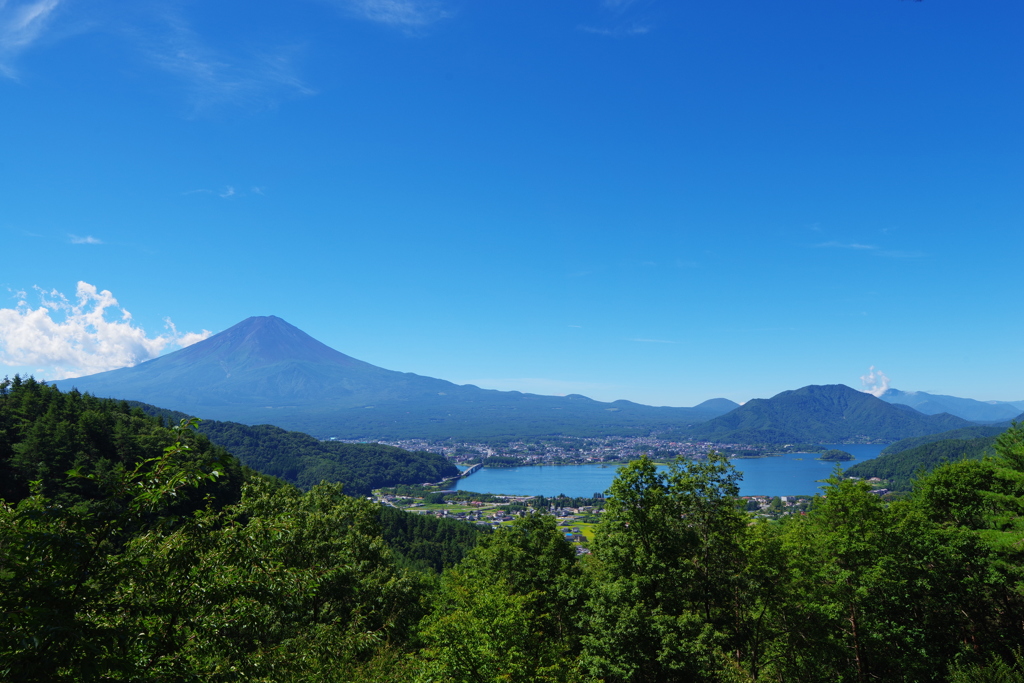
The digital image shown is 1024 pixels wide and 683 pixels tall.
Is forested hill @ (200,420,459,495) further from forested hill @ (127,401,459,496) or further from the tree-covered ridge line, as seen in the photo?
the tree-covered ridge line

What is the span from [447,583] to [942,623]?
2112 cm

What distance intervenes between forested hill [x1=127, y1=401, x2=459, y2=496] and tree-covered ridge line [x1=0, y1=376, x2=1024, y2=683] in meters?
142

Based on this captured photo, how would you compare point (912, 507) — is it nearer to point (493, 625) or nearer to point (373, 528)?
point (493, 625)

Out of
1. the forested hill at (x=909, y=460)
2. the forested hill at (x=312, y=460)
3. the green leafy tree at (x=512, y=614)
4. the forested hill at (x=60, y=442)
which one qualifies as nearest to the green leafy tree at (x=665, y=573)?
the green leafy tree at (x=512, y=614)

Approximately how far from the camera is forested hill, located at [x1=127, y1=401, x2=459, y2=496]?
159 m

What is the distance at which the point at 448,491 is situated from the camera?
162 metres

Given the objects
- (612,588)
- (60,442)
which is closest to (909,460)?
(612,588)

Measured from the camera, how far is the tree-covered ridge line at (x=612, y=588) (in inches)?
228

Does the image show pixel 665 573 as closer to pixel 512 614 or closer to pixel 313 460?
pixel 512 614

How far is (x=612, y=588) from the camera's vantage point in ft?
51.6

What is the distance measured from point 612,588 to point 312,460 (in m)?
174

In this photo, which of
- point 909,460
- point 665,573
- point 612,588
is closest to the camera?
point 612,588

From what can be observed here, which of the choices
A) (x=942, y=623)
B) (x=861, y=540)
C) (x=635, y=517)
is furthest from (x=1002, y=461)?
(x=635, y=517)

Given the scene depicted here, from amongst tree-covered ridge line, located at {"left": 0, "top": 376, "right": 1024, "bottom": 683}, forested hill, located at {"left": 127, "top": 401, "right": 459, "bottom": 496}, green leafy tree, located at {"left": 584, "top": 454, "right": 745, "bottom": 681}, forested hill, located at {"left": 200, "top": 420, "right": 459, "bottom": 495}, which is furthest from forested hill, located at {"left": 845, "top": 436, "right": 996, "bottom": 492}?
forested hill, located at {"left": 200, "top": 420, "right": 459, "bottom": 495}
